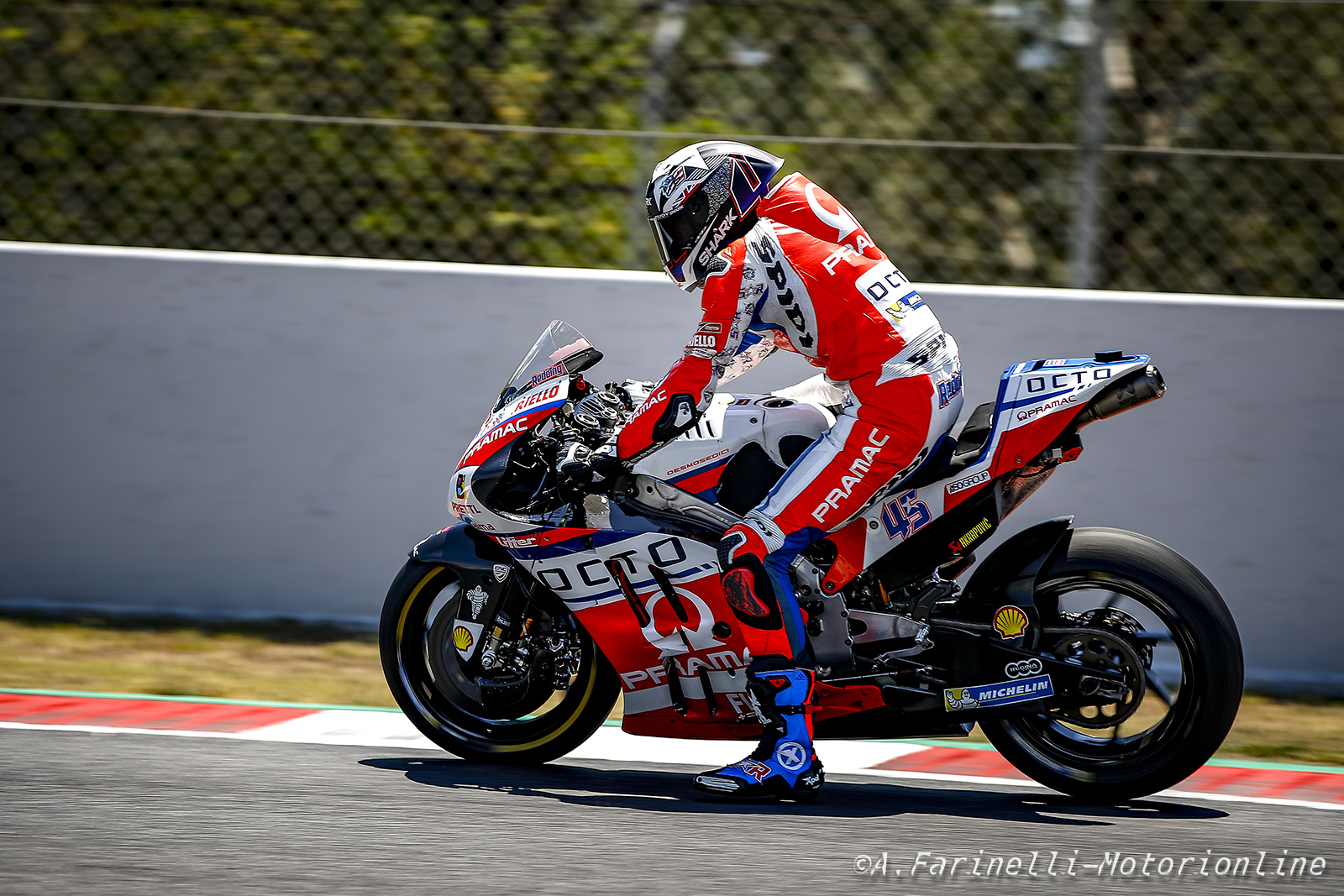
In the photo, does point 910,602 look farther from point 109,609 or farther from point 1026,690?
point 109,609

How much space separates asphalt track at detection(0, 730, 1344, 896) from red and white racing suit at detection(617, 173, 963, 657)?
2.21 ft

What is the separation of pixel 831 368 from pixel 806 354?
0.09 meters

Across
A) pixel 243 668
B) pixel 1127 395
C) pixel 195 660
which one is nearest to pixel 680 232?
pixel 1127 395

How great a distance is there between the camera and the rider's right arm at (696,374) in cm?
434

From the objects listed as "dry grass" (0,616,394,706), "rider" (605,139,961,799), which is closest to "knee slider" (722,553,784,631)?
"rider" (605,139,961,799)

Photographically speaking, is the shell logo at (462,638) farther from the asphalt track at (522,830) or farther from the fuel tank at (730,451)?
the fuel tank at (730,451)

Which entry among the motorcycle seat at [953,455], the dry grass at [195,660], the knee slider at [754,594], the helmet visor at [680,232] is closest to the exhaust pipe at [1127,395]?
the motorcycle seat at [953,455]

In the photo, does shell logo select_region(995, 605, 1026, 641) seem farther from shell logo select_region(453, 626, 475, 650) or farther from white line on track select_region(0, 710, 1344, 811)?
shell logo select_region(453, 626, 475, 650)

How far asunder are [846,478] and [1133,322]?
238 centimetres

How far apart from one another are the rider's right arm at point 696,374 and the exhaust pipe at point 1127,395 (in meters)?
1.07

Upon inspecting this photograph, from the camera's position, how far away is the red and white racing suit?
4387 mm

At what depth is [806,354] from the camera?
4.54 m

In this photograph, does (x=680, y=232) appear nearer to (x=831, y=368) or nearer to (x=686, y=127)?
(x=831, y=368)

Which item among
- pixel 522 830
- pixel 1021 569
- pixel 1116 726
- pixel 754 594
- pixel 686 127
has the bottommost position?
pixel 522 830
